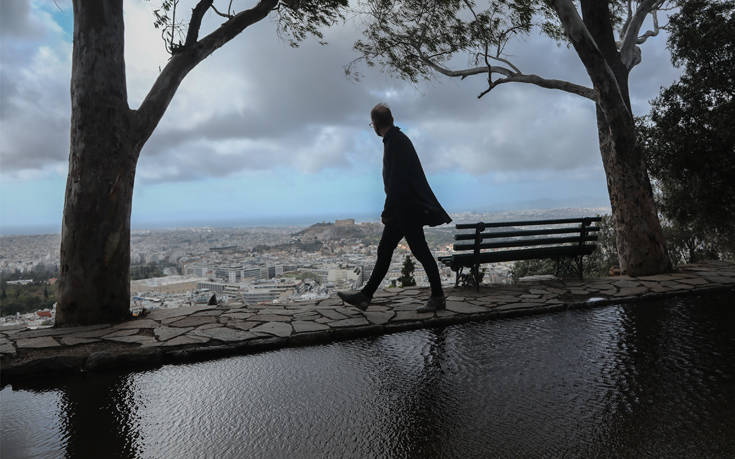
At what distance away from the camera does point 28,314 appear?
19.6ft

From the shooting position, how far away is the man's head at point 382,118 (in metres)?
5.52

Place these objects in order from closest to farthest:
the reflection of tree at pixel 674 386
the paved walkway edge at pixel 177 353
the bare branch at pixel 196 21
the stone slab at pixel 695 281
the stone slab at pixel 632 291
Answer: the reflection of tree at pixel 674 386 → the paved walkway edge at pixel 177 353 → the bare branch at pixel 196 21 → the stone slab at pixel 632 291 → the stone slab at pixel 695 281

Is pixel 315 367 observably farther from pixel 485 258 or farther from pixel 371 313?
pixel 485 258

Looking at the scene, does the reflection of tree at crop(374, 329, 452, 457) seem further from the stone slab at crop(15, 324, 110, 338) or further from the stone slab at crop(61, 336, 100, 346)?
the stone slab at crop(15, 324, 110, 338)

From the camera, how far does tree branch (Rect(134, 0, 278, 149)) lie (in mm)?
5400

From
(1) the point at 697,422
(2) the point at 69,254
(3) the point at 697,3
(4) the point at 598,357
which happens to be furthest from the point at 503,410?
(3) the point at 697,3

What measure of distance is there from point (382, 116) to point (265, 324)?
2.94 m

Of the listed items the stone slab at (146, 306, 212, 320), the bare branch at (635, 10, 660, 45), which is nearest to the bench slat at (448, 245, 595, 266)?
the stone slab at (146, 306, 212, 320)

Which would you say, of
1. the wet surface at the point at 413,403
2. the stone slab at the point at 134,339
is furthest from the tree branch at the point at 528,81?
the stone slab at the point at 134,339

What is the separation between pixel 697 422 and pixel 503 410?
1100 millimetres

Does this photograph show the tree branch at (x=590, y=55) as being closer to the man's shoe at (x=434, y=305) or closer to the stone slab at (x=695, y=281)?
the stone slab at (x=695, y=281)

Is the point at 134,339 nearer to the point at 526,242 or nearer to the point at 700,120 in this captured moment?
the point at 526,242

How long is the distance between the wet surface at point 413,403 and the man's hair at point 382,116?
2.76 meters

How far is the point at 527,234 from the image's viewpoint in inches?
274
